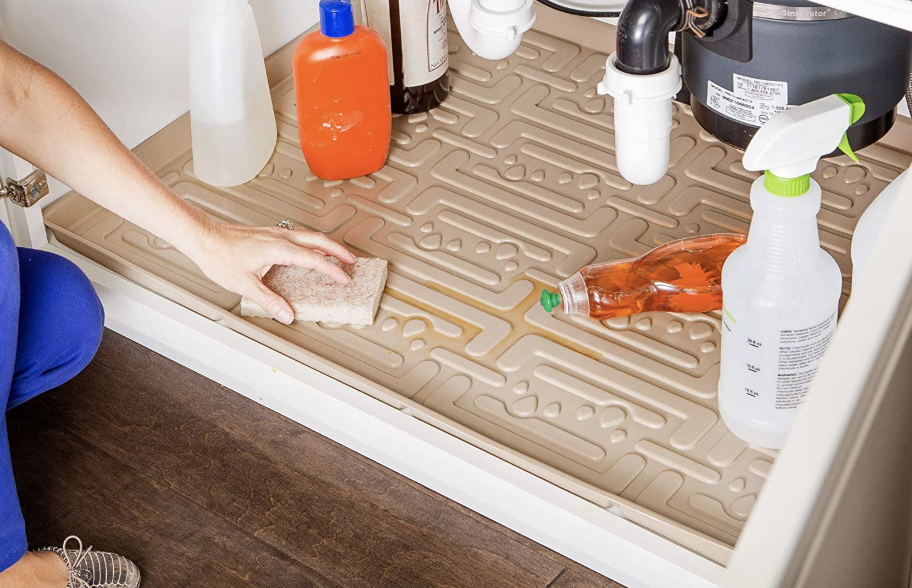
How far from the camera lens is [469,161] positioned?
1422 mm

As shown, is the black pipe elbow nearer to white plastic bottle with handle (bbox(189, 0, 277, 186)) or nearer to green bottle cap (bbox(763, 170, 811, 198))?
green bottle cap (bbox(763, 170, 811, 198))

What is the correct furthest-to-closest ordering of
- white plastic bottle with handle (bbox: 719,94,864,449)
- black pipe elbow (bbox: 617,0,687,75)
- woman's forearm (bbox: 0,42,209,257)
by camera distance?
woman's forearm (bbox: 0,42,209,257), black pipe elbow (bbox: 617,0,687,75), white plastic bottle with handle (bbox: 719,94,864,449)

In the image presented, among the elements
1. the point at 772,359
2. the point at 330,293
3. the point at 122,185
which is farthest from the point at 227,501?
the point at 772,359

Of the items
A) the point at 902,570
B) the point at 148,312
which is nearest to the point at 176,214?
Result: the point at 148,312

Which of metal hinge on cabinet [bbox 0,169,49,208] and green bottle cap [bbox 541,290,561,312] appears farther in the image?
metal hinge on cabinet [bbox 0,169,49,208]

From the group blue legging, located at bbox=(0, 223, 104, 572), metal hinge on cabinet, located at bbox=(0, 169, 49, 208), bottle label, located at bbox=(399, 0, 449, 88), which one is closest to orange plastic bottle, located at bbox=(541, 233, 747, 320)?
bottle label, located at bbox=(399, 0, 449, 88)

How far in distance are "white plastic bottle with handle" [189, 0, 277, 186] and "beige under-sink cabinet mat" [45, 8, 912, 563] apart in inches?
1.2

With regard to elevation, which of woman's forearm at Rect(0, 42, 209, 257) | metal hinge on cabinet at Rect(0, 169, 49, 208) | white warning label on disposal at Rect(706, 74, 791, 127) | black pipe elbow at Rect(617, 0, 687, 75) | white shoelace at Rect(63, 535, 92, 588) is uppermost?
black pipe elbow at Rect(617, 0, 687, 75)

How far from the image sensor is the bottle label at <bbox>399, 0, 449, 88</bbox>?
1397 millimetres

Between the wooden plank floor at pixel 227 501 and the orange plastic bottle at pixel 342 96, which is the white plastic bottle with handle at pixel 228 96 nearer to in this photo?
the orange plastic bottle at pixel 342 96

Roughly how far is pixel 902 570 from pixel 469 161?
869mm

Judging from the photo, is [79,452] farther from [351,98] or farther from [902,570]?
[902,570]

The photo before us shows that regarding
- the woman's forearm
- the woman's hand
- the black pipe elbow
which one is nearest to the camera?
the black pipe elbow

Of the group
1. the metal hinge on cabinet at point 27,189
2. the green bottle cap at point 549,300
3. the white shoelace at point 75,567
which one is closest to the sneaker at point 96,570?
the white shoelace at point 75,567
